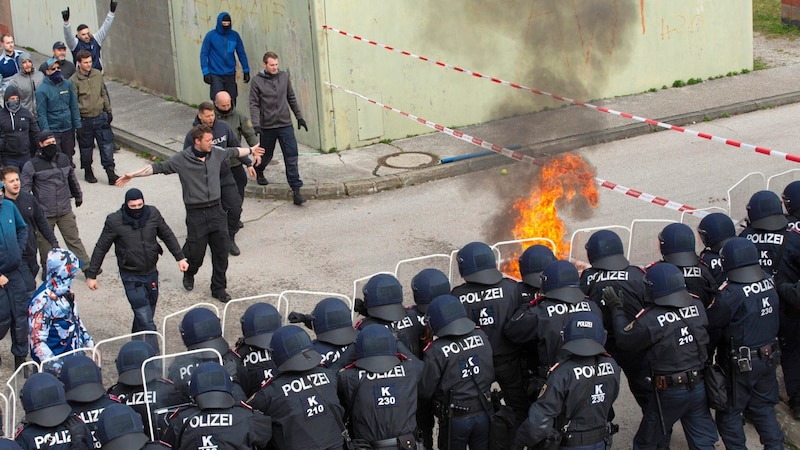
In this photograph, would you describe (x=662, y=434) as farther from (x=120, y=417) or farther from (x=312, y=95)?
(x=312, y=95)

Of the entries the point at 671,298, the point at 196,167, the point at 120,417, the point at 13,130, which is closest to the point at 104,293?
the point at 196,167

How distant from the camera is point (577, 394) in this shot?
21.3 feet

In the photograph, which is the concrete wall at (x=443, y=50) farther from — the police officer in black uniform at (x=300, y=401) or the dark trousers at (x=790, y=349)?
the police officer in black uniform at (x=300, y=401)

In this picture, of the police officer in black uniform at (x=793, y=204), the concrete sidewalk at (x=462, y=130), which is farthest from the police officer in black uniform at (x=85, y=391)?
the concrete sidewalk at (x=462, y=130)

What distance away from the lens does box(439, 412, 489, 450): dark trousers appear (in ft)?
22.9

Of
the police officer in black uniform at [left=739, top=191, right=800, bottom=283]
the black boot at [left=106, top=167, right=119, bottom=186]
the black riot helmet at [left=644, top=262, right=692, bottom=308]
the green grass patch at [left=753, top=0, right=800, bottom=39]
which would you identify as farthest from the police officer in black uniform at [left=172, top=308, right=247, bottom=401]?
the green grass patch at [left=753, top=0, right=800, bottom=39]

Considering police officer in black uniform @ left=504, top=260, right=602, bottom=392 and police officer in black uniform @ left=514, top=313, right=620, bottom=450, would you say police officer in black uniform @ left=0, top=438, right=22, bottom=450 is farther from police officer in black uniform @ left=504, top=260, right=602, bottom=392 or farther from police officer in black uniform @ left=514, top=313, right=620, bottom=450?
police officer in black uniform @ left=504, top=260, right=602, bottom=392

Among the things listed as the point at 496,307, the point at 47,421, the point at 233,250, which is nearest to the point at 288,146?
the point at 233,250

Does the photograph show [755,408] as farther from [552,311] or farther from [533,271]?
[533,271]

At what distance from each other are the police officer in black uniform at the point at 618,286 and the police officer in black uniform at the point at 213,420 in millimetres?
2822

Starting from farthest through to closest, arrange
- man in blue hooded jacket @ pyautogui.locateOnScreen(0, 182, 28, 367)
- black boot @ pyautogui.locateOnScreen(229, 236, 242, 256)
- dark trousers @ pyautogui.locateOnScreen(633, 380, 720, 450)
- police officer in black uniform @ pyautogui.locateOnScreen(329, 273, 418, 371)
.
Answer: black boot @ pyautogui.locateOnScreen(229, 236, 242, 256), man in blue hooded jacket @ pyautogui.locateOnScreen(0, 182, 28, 367), police officer in black uniform @ pyautogui.locateOnScreen(329, 273, 418, 371), dark trousers @ pyautogui.locateOnScreen(633, 380, 720, 450)

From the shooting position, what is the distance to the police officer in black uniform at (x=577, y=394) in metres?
6.50

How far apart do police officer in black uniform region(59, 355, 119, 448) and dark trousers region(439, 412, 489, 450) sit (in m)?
2.15

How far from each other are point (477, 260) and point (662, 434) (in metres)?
1.72
